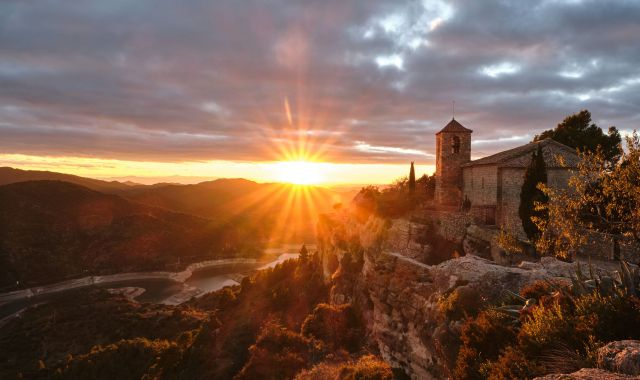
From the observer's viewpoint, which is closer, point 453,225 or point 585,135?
point 453,225

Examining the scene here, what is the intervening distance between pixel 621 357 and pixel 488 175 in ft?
70.6

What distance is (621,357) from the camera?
5.66 meters

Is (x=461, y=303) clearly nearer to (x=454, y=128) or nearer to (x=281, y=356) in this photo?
(x=281, y=356)

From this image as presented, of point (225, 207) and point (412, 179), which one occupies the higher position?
point (412, 179)

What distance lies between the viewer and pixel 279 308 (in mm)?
39562

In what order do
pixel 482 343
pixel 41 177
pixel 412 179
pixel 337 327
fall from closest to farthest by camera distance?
1. pixel 482 343
2. pixel 337 327
3. pixel 412 179
4. pixel 41 177

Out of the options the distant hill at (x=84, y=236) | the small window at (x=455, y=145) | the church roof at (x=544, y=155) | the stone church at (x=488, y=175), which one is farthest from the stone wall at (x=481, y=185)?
the distant hill at (x=84, y=236)

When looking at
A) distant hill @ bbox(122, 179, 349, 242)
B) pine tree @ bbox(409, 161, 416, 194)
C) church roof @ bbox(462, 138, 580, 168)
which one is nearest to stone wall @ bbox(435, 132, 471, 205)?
pine tree @ bbox(409, 161, 416, 194)

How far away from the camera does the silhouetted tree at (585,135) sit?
29281mm

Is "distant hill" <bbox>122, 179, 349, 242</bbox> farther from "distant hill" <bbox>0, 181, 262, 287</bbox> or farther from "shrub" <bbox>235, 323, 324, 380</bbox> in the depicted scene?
"shrub" <bbox>235, 323, 324, 380</bbox>

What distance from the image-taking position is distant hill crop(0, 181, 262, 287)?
87.9 metres

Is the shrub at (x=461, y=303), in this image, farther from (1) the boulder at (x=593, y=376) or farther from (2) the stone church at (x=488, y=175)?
(2) the stone church at (x=488, y=175)

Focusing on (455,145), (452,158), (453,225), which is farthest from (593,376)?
(455,145)

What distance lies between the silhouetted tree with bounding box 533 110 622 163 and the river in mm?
52707
